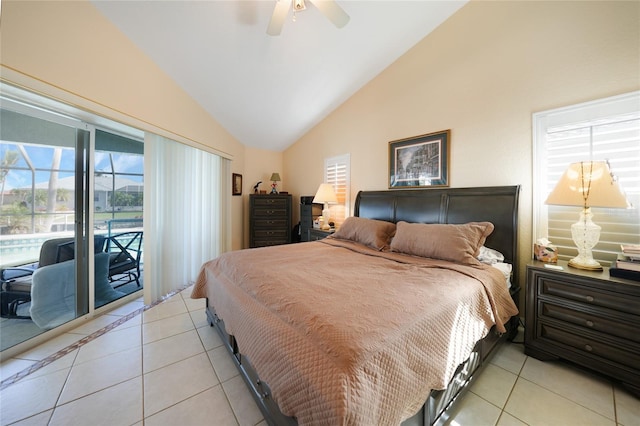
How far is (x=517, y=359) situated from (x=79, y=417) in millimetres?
2916

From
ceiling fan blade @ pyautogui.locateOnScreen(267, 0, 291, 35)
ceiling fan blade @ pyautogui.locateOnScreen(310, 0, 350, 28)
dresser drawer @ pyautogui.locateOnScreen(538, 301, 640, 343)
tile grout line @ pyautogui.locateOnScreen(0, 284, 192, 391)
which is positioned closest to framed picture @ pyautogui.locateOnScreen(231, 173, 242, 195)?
tile grout line @ pyautogui.locateOnScreen(0, 284, 192, 391)

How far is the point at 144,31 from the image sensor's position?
2035 mm

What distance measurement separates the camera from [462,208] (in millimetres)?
2275

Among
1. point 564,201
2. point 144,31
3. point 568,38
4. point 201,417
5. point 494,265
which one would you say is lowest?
point 201,417

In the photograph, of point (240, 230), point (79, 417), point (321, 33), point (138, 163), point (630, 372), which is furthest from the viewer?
point (240, 230)

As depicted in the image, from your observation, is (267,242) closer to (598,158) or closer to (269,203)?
(269,203)

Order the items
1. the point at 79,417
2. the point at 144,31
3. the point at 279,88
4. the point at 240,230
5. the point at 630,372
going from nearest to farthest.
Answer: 1. the point at 79,417
2. the point at 630,372
3. the point at 144,31
4. the point at 279,88
5. the point at 240,230

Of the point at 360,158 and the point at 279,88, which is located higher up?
the point at 279,88

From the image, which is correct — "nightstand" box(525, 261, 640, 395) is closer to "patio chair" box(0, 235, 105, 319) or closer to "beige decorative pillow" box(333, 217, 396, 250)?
"beige decorative pillow" box(333, 217, 396, 250)

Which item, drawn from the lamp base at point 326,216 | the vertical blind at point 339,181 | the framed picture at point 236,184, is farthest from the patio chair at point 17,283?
the vertical blind at point 339,181

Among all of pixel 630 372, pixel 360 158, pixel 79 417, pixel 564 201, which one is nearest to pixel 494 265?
pixel 564 201

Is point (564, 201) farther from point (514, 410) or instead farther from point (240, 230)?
point (240, 230)

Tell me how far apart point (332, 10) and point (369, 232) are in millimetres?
2024

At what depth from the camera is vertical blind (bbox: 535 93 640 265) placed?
163 cm
